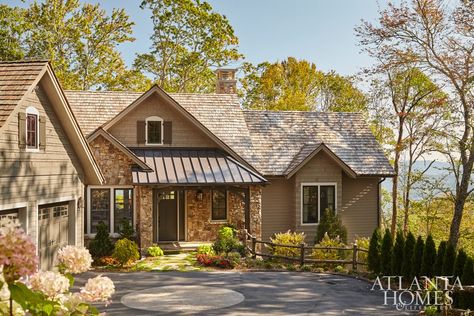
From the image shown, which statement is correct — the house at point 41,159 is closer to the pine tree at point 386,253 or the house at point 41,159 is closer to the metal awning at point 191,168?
the metal awning at point 191,168

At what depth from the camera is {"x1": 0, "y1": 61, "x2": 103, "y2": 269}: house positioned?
13.6 meters

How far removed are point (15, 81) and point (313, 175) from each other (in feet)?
46.1

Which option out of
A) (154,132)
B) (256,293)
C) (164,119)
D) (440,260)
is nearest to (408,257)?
(440,260)

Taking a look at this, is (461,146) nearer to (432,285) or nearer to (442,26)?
(442,26)

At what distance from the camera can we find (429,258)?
50.6ft

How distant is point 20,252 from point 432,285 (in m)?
12.3

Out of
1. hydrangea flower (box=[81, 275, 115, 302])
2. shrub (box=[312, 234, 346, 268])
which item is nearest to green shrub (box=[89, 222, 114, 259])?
shrub (box=[312, 234, 346, 268])

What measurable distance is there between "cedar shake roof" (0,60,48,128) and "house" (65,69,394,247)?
650cm

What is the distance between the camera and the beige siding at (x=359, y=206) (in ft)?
81.9

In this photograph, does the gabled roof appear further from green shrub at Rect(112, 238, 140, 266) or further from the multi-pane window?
green shrub at Rect(112, 238, 140, 266)

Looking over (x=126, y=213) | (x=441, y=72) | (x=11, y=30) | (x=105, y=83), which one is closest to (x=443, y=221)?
(x=441, y=72)

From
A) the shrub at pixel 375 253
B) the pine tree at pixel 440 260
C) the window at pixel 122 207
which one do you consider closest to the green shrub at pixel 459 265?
the pine tree at pixel 440 260

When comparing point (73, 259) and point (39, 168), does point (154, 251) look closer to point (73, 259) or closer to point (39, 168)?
point (39, 168)

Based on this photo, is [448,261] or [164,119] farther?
[164,119]
